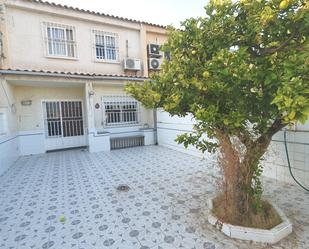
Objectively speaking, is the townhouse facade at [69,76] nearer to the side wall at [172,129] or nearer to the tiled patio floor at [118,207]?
the side wall at [172,129]

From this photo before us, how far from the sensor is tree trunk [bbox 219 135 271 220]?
9.57 ft

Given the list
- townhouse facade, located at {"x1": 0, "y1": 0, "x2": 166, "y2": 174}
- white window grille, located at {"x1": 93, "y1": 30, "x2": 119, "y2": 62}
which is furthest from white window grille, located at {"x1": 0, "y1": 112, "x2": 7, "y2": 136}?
white window grille, located at {"x1": 93, "y1": 30, "x2": 119, "y2": 62}

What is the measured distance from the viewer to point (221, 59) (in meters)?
2.11

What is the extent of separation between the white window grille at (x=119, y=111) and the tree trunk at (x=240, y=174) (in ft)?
25.8

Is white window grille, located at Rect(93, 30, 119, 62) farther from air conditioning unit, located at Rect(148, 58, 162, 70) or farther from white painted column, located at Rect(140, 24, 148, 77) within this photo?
air conditioning unit, located at Rect(148, 58, 162, 70)

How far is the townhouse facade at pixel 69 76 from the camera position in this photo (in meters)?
7.99

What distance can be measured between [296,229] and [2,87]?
9041mm

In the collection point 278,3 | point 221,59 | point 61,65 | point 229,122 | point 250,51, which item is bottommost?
point 229,122

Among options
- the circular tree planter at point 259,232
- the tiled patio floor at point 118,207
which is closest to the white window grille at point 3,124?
the tiled patio floor at point 118,207

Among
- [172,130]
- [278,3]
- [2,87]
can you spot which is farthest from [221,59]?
[2,87]

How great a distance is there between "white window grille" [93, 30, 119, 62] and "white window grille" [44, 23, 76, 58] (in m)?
1.09

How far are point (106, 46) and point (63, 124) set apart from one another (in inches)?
177

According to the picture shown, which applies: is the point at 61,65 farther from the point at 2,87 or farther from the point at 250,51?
the point at 250,51

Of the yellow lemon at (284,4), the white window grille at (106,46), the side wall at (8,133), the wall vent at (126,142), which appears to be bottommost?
the wall vent at (126,142)
